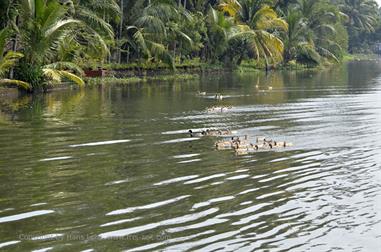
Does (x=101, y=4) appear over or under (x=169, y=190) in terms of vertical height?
over

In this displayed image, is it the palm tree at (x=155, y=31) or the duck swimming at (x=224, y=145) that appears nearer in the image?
the duck swimming at (x=224, y=145)

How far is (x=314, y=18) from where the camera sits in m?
63.9

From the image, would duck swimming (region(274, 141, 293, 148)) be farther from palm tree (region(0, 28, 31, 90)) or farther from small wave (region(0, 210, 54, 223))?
palm tree (region(0, 28, 31, 90))

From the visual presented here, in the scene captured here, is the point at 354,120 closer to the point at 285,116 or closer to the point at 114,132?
the point at 285,116

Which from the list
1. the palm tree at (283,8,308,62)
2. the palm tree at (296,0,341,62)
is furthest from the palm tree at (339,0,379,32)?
the palm tree at (283,8,308,62)

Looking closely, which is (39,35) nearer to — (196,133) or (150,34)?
(196,133)

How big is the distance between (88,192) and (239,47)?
43062 mm

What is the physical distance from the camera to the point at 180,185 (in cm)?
972

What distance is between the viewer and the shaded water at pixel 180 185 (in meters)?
7.18

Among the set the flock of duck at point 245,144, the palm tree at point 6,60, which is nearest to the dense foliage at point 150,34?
the palm tree at point 6,60

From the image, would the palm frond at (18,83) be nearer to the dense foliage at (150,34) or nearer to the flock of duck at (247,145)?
the dense foliage at (150,34)

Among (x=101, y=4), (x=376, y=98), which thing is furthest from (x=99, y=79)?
(x=376, y=98)

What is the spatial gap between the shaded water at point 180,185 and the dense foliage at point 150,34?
22.3ft

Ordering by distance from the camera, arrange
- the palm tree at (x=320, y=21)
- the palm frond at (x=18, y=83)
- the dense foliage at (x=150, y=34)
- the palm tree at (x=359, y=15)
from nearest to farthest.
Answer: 1. the palm frond at (x=18, y=83)
2. the dense foliage at (x=150, y=34)
3. the palm tree at (x=320, y=21)
4. the palm tree at (x=359, y=15)
